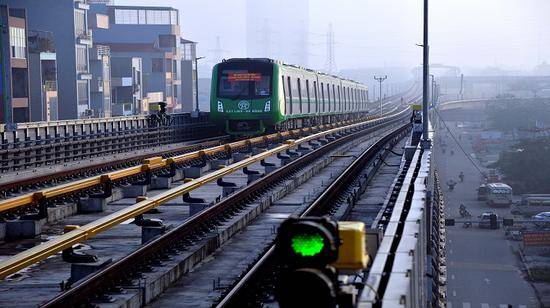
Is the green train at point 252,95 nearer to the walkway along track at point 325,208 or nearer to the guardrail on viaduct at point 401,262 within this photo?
the walkway along track at point 325,208

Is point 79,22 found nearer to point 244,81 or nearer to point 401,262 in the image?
point 244,81

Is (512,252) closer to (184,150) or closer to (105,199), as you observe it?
(184,150)

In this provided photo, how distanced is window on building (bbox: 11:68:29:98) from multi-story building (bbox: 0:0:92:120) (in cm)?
1761

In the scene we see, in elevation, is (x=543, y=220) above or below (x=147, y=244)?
below

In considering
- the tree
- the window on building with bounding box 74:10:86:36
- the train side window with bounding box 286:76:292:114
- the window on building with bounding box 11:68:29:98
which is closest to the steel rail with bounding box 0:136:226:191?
the train side window with bounding box 286:76:292:114

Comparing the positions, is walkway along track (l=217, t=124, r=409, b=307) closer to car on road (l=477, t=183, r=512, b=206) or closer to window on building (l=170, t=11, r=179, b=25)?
car on road (l=477, t=183, r=512, b=206)

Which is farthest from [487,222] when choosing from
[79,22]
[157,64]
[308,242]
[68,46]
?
[308,242]

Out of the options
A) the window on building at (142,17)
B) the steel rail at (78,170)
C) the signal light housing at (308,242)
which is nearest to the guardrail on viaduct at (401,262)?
the signal light housing at (308,242)

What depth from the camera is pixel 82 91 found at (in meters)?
81.8

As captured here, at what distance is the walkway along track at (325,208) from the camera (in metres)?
11.0

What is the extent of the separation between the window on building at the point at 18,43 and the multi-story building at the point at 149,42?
39.6 meters

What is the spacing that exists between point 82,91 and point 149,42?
125 feet

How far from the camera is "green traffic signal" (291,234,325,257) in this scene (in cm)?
557

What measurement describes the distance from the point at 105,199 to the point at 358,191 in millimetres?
5731
